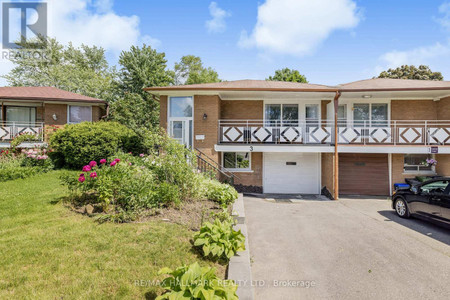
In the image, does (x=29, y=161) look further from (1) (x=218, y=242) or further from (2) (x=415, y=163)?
(2) (x=415, y=163)

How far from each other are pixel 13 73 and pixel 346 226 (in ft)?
131

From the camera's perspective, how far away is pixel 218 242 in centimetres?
416

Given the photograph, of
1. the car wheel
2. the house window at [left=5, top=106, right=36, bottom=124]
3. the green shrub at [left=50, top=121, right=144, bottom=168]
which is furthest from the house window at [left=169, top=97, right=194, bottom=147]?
the house window at [left=5, top=106, right=36, bottom=124]

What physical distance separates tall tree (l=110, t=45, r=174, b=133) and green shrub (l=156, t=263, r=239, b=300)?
63.1ft

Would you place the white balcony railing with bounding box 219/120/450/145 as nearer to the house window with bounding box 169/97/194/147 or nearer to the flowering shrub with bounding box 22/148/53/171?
the house window with bounding box 169/97/194/147

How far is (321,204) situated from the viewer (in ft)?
32.9

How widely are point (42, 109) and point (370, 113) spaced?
22171 millimetres

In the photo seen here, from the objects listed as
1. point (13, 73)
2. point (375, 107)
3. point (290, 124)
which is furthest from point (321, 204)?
point (13, 73)

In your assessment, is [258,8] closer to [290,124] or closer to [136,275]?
[290,124]

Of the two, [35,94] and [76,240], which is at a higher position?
[35,94]

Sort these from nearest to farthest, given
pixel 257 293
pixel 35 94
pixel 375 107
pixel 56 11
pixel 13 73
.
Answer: pixel 257 293 < pixel 56 11 < pixel 375 107 < pixel 35 94 < pixel 13 73

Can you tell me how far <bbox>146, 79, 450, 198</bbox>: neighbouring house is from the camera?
37.1 ft

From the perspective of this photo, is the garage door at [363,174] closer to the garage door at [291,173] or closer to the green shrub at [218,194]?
the garage door at [291,173]

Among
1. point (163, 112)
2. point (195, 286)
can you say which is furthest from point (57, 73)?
point (195, 286)
